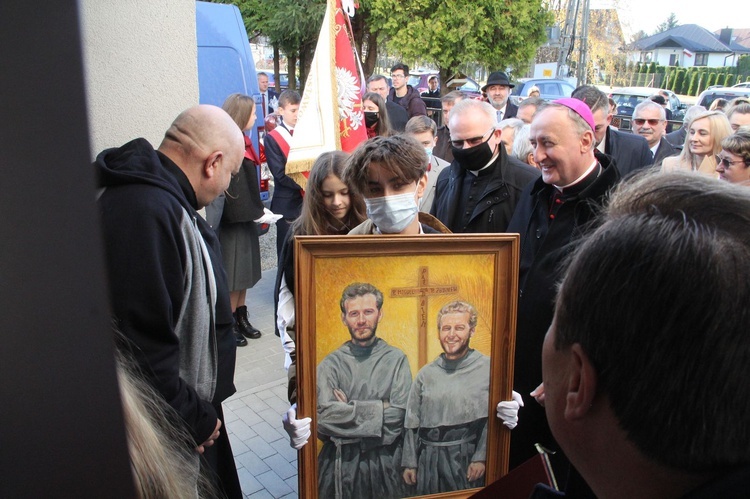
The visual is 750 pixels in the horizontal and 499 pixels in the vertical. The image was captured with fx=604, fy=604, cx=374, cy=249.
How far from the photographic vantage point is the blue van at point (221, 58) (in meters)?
8.15

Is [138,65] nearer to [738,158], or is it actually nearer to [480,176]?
[480,176]

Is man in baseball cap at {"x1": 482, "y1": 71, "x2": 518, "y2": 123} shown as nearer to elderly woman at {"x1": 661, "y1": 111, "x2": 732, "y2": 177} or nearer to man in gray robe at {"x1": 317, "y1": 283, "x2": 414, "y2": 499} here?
elderly woman at {"x1": 661, "y1": 111, "x2": 732, "y2": 177}

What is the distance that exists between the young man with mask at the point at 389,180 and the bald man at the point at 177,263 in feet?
1.66

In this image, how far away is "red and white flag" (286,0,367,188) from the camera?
5023 mm

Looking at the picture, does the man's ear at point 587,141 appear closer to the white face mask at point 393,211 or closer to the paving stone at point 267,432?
the white face mask at point 393,211

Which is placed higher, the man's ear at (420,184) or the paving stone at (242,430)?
the man's ear at (420,184)

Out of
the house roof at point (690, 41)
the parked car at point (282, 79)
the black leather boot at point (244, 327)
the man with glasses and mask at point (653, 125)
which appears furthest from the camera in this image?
the house roof at point (690, 41)

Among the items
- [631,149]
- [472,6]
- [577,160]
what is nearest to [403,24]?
[472,6]

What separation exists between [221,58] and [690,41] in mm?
72059

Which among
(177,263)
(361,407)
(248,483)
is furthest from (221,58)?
(361,407)

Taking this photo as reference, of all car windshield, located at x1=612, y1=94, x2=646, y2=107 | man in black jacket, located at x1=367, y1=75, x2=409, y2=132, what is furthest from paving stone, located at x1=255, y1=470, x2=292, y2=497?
car windshield, located at x1=612, y1=94, x2=646, y2=107

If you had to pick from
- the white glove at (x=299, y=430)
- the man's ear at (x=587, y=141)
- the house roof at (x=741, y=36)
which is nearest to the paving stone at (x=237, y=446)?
the white glove at (x=299, y=430)

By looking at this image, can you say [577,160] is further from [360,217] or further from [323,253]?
[323,253]

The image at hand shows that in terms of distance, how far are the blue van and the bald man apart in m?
5.78
